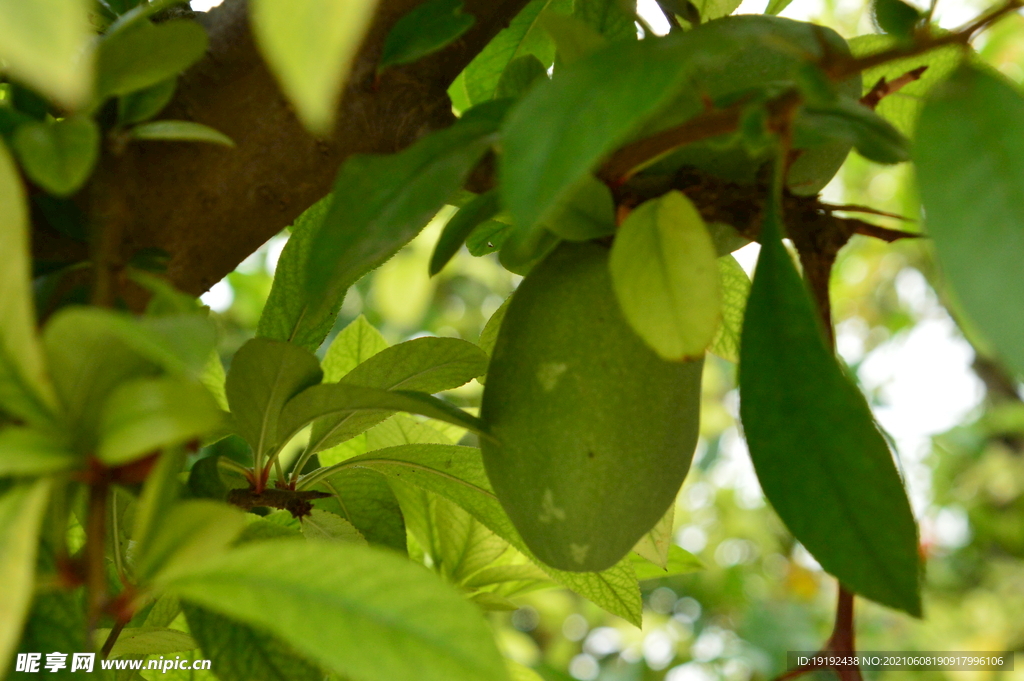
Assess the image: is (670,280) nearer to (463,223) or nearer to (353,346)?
(463,223)

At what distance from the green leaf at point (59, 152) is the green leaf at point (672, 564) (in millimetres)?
423

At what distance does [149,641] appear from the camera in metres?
0.43

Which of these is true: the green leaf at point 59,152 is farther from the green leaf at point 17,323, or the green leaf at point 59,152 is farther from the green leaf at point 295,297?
the green leaf at point 295,297

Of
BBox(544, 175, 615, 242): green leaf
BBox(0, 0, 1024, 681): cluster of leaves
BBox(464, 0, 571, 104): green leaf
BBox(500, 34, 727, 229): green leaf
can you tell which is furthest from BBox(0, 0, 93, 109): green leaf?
BBox(464, 0, 571, 104): green leaf

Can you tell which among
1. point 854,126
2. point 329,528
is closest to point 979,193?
point 854,126

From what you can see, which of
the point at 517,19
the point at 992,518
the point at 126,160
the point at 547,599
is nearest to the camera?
the point at 126,160

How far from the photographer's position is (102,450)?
0.76 ft

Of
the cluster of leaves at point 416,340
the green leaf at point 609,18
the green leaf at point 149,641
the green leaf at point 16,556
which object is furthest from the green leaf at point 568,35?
the green leaf at point 149,641

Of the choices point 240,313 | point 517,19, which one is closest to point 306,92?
point 517,19

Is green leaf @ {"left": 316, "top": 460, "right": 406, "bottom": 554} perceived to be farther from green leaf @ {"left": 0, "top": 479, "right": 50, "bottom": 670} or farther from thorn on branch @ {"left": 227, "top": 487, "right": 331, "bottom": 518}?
green leaf @ {"left": 0, "top": 479, "right": 50, "bottom": 670}

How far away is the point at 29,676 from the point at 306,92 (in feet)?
0.75

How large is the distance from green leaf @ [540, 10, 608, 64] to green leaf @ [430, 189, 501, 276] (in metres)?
0.06

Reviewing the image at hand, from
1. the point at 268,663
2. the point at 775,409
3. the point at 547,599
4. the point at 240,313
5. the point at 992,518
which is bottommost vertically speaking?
the point at 992,518

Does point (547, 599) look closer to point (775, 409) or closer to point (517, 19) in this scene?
point (517, 19)
